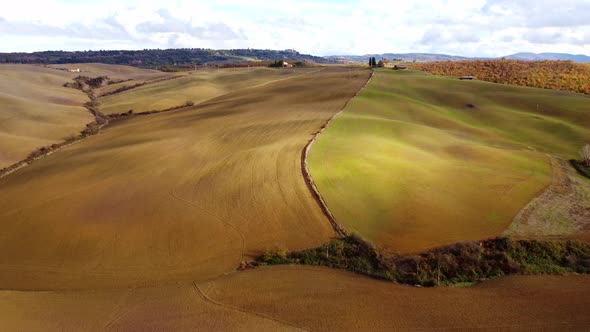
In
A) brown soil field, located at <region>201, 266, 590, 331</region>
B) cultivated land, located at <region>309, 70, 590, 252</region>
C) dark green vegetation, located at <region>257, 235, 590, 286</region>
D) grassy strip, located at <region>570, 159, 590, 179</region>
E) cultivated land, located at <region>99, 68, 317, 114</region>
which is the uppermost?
cultivated land, located at <region>99, 68, 317, 114</region>

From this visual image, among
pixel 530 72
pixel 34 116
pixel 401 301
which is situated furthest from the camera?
pixel 530 72

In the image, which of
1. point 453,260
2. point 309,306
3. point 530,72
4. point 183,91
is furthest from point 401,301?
point 530,72

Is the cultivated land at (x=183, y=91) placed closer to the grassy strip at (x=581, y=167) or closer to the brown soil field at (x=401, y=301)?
the brown soil field at (x=401, y=301)

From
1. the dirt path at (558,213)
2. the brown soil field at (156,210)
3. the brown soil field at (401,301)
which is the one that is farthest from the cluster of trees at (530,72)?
the brown soil field at (401,301)

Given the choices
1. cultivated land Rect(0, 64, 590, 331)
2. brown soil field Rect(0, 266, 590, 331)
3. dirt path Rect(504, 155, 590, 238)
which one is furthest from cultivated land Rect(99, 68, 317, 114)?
dirt path Rect(504, 155, 590, 238)

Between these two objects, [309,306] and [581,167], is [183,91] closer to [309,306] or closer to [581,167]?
[581,167]

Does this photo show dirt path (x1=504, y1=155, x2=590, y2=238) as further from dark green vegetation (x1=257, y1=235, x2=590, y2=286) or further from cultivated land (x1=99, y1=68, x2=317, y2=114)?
cultivated land (x1=99, y1=68, x2=317, y2=114)
